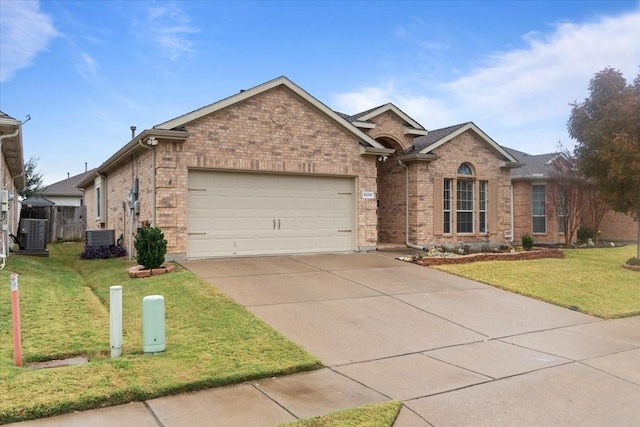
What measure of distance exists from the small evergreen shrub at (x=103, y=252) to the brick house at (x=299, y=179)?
0.77m

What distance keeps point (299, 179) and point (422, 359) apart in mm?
8497

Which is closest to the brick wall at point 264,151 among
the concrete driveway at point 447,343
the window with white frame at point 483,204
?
the concrete driveway at point 447,343

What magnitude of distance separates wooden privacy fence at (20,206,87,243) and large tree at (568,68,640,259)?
76.3ft

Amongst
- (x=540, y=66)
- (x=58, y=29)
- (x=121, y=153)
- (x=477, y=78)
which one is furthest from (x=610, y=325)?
(x=58, y=29)

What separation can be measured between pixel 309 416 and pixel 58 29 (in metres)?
14.4

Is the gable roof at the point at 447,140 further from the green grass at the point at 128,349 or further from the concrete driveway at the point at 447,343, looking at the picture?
the green grass at the point at 128,349

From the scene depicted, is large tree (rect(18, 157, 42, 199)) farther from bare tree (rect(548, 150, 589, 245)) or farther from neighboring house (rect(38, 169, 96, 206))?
bare tree (rect(548, 150, 589, 245))

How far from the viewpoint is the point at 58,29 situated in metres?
14.1

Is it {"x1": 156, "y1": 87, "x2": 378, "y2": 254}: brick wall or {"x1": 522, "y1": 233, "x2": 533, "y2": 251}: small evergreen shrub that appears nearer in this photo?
{"x1": 156, "y1": 87, "x2": 378, "y2": 254}: brick wall

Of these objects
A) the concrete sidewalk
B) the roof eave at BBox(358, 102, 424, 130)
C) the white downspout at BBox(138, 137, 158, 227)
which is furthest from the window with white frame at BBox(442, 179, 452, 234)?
the white downspout at BBox(138, 137, 158, 227)

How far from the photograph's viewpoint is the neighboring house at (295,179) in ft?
39.8

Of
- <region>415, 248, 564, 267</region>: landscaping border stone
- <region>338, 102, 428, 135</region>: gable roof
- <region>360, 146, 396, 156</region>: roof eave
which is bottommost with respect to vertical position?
<region>415, 248, 564, 267</region>: landscaping border stone

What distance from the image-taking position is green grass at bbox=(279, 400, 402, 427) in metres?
3.97

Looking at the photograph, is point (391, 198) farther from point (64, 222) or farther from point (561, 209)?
point (64, 222)
